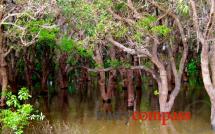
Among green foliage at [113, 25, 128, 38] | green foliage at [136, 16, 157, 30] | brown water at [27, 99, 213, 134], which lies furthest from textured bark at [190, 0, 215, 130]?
green foliage at [113, 25, 128, 38]

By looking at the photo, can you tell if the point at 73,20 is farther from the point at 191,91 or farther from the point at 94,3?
the point at 191,91

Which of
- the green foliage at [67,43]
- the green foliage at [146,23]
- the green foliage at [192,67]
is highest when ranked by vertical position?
the green foliage at [146,23]

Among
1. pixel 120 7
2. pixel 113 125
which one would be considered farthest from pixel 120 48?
pixel 113 125

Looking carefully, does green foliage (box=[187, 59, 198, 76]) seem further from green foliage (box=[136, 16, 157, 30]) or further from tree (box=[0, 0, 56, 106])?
tree (box=[0, 0, 56, 106])

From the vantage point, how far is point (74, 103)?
19203 millimetres

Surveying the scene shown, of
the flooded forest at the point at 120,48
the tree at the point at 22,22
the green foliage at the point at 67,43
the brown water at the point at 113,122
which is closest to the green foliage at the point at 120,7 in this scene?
the flooded forest at the point at 120,48

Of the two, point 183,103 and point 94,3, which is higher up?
point 94,3

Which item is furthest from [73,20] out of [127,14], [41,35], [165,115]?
[165,115]

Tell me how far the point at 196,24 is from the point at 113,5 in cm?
324

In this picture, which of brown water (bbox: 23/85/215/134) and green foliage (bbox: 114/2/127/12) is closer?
brown water (bbox: 23/85/215/134)

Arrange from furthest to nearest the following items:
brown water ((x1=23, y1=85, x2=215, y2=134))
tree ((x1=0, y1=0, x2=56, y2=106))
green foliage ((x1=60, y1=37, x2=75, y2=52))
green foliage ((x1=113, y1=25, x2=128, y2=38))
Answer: green foliage ((x1=60, y1=37, x2=75, y2=52)) < green foliage ((x1=113, y1=25, x2=128, y2=38)) < brown water ((x1=23, y1=85, x2=215, y2=134)) < tree ((x1=0, y1=0, x2=56, y2=106))

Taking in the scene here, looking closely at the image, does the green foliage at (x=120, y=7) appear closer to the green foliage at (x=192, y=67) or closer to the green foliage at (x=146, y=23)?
the green foliage at (x=146, y=23)

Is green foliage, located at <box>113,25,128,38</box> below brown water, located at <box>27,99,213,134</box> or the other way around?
the other way around

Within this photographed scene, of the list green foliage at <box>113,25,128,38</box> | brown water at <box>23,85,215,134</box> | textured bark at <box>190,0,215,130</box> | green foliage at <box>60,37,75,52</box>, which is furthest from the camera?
green foliage at <box>60,37,75,52</box>
